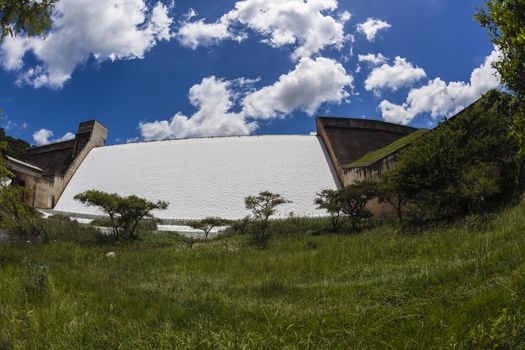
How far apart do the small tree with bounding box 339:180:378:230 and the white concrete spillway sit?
21.0ft

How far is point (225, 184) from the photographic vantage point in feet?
87.0

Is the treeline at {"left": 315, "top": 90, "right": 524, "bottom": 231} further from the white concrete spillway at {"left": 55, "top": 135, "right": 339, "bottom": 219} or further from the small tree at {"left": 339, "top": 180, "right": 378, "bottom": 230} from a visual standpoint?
the white concrete spillway at {"left": 55, "top": 135, "right": 339, "bottom": 219}

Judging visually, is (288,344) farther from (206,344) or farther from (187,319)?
(187,319)

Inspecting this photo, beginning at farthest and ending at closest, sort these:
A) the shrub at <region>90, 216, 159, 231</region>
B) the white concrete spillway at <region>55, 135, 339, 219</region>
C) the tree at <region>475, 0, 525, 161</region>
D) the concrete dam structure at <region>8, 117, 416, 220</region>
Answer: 1. the concrete dam structure at <region>8, 117, 416, 220</region>
2. the white concrete spillway at <region>55, 135, 339, 219</region>
3. the shrub at <region>90, 216, 159, 231</region>
4. the tree at <region>475, 0, 525, 161</region>

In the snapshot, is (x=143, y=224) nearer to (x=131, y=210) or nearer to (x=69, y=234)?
(x=131, y=210)

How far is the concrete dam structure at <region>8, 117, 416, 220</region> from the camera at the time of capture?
981 inches

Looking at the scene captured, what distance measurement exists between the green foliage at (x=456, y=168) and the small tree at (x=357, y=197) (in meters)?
2.13

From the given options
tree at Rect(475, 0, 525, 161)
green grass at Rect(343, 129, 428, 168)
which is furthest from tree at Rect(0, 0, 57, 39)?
green grass at Rect(343, 129, 428, 168)

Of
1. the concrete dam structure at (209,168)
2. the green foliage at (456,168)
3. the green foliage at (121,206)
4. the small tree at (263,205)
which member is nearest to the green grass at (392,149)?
the concrete dam structure at (209,168)

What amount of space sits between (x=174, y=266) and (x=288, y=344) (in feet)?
22.9

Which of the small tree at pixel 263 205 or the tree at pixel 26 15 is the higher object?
the tree at pixel 26 15

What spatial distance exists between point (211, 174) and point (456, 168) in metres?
19.6

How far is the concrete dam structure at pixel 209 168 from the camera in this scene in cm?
2491

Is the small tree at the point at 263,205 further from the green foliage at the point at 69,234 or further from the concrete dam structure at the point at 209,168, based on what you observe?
the concrete dam structure at the point at 209,168
